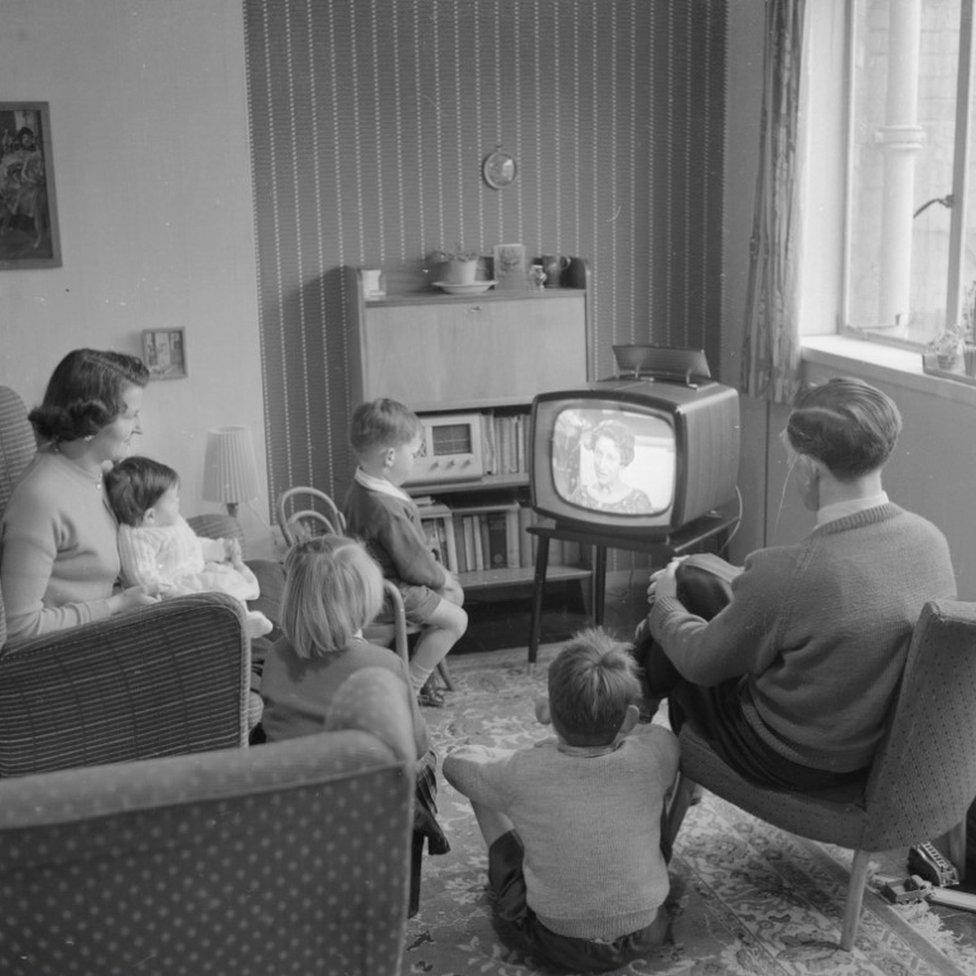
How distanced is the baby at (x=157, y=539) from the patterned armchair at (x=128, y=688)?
317 mm

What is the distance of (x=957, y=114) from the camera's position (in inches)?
155

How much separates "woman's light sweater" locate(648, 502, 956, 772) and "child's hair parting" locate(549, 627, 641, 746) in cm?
20

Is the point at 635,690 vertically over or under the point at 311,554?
under

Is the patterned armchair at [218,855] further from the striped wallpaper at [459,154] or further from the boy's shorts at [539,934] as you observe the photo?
the striped wallpaper at [459,154]

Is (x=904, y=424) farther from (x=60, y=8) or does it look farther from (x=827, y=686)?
(x=60, y=8)

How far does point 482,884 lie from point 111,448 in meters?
1.27

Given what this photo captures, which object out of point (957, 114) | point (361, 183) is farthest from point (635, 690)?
point (361, 183)

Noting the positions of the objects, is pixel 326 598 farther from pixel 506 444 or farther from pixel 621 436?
pixel 506 444

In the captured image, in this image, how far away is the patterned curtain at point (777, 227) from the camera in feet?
14.1

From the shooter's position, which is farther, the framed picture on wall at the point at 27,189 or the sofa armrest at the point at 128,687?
the framed picture on wall at the point at 27,189

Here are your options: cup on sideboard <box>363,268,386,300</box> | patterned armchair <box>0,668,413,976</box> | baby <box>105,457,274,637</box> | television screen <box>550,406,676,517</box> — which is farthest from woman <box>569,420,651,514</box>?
patterned armchair <box>0,668,413,976</box>

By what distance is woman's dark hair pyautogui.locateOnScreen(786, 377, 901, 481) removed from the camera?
8.50 feet

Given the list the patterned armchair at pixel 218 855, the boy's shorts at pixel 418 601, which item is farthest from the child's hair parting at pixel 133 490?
the patterned armchair at pixel 218 855

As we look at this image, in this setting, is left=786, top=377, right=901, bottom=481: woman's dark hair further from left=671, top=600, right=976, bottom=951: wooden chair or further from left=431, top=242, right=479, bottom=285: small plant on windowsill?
left=431, top=242, right=479, bottom=285: small plant on windowsill
